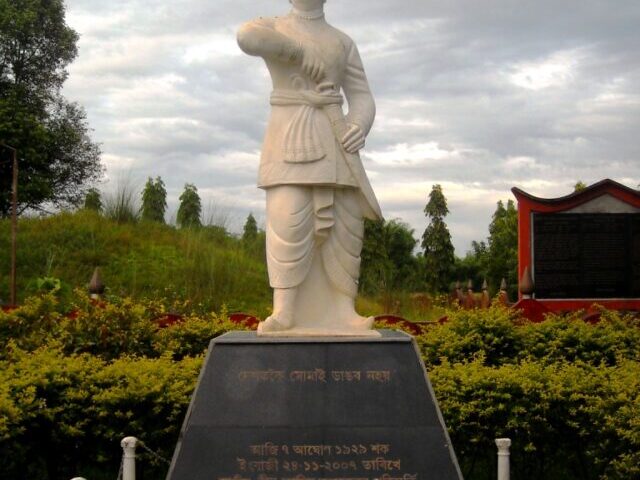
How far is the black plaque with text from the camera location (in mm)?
11773

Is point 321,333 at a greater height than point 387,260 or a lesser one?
lesser

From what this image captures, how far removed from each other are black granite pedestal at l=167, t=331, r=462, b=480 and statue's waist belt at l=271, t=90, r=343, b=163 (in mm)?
1239

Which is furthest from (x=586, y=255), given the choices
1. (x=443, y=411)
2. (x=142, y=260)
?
(x=142, y=260)

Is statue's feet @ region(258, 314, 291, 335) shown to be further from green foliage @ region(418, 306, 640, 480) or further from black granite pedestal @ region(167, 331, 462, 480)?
green foliage @ region(418, 306, 640, 480)

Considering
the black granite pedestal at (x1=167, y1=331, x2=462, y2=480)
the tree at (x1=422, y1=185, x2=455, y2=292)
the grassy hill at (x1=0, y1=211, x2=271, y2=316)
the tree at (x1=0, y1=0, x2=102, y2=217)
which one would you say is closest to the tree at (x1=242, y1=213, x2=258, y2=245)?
the grassy hill at (x1=0, y1=211, x2=271, y2=316)

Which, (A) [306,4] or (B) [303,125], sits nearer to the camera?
(B) [303,125]

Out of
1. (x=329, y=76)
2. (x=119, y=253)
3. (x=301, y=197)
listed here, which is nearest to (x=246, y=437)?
(x=301, y=197)

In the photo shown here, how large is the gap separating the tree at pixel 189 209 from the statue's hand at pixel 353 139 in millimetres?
11900

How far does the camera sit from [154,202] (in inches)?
781

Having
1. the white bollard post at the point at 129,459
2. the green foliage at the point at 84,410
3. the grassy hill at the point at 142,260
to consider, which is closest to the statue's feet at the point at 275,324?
the green foliage at the point at 84,410

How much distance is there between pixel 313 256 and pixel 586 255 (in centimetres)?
727

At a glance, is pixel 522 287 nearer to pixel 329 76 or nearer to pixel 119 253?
→ pixel 329 76

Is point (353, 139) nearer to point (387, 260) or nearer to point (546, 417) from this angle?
point (546, 417)

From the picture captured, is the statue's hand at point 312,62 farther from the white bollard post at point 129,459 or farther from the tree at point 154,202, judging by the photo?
the tree at point 154,202
